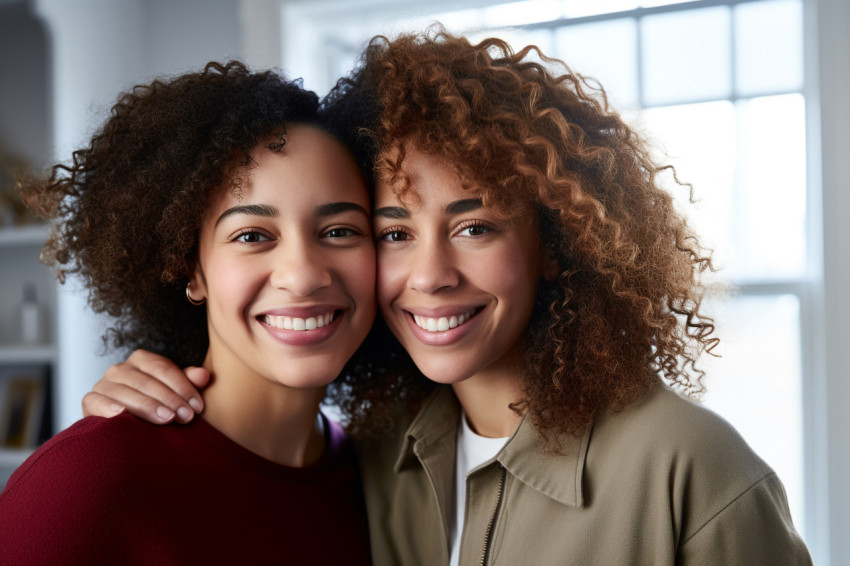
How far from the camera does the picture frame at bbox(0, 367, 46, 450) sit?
3.04m

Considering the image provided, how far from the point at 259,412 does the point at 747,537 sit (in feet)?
3.08

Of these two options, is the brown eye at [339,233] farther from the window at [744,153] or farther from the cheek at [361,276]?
the window at [744,153]

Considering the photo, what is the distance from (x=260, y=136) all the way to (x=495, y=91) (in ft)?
1.52

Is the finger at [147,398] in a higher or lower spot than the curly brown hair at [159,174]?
lower

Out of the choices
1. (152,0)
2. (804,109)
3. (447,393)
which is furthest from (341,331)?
(152,0)

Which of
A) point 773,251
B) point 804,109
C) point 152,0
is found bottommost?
point 773,251

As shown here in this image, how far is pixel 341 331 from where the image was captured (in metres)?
1.45

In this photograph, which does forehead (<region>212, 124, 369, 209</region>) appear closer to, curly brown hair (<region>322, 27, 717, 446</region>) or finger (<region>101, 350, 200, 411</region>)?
curly brown hair (<region>322, 27, 717, 446</region>)

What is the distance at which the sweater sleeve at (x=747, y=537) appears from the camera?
1244mm

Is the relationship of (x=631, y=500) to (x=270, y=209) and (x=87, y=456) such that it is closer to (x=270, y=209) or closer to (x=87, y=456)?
(x=270, y=209)

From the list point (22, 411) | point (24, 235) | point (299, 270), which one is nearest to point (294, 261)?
point (299, 270)

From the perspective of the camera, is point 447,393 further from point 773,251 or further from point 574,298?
point 773,251

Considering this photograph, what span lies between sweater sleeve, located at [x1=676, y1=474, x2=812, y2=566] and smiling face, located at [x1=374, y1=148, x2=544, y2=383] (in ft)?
1.63

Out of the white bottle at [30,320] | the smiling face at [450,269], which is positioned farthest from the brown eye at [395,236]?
the white bottle at [30,320]
